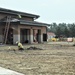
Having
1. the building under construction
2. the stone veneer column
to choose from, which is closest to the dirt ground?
the stone veneer column

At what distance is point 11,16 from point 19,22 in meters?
5.52

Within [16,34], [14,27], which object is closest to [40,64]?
[16,34]

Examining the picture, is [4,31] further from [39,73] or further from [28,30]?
[39,73]

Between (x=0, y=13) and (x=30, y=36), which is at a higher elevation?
(x=0, y=13)

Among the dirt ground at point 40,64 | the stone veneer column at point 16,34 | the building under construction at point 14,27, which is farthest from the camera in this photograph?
the building under construction at point 14,27

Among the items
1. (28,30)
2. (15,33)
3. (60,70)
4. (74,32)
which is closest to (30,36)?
(28,30)

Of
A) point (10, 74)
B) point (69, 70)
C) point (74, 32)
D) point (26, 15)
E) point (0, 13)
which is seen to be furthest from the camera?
point (74, 32)

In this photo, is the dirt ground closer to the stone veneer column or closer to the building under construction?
the stone veneer column

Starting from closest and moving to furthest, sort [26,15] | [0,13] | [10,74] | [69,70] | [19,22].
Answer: [10,74] < [69,70] < [19,22] < [0,13] < [26,15]

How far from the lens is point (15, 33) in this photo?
40.9 metres

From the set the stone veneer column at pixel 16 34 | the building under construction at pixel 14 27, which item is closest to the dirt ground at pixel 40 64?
the stone veneer column at pixel 16 34

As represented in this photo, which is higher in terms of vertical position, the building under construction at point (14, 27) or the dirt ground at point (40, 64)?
the building under construction at point (14, 27)

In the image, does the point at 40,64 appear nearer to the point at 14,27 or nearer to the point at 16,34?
the point at 16,34

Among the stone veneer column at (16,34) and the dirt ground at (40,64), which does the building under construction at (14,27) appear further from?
the dirt ground at (40,64)
